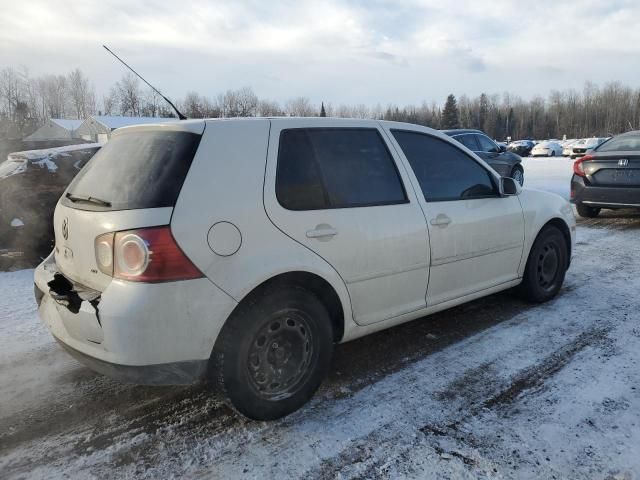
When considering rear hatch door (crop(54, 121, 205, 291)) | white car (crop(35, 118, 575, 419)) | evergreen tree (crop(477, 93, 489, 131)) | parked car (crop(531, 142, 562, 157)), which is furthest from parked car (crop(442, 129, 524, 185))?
evergreen tree (crop(477, 93, 489, 131))

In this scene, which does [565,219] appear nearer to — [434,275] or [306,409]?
[434,275]

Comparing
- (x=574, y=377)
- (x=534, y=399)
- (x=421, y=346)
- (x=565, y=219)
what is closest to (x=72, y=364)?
(x=421, y=346)

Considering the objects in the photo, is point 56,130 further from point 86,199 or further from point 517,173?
point 86,199

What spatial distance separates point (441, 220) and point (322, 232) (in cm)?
108

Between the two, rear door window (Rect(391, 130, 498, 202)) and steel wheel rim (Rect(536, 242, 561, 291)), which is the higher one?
rear door window (Rect(391, 130, 498, 202))

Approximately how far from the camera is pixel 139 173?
2592mm

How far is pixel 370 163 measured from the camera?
3.30 meters

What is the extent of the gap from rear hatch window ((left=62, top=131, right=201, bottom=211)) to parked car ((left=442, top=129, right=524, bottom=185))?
11089mm

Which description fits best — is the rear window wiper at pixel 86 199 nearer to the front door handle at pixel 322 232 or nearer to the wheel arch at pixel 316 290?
the wheel arch at pixel 316 290

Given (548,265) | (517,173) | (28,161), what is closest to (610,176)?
(548,265)

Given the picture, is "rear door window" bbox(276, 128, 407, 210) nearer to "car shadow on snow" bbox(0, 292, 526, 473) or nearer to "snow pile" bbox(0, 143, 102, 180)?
"car shadow on snow" bbox(0, 292, 526, 473)

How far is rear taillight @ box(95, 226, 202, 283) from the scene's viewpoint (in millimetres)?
2314

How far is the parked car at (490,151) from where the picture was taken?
1305 centimetres

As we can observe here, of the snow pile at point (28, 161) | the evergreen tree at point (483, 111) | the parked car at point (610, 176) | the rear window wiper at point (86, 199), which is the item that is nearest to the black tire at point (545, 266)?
the rear window wiper at point (86, 199)
